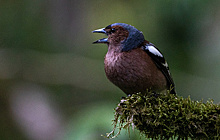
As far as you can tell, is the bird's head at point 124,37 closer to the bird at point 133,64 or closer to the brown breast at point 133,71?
the bird at point 133,64

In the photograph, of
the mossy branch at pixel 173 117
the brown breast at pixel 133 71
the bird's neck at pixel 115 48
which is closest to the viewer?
the mossy branch at pixel 173 117

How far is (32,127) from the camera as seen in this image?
8758 mm

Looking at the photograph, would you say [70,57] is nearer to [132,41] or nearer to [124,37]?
[124,37]

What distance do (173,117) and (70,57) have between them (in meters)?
5.84

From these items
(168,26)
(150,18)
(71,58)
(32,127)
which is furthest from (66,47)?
(168,26)

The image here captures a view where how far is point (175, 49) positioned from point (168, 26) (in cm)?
73

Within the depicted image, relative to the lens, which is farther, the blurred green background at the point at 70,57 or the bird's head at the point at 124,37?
the blurred green background at the point at 70,57

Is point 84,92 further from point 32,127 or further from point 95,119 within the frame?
point 95,119

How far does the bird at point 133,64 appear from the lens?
4.47 meters

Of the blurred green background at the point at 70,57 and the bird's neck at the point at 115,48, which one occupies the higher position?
the blurred green background at the point at 70,57

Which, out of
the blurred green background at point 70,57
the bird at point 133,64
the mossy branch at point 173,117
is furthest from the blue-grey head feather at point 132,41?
the blurred green background at point 70,57

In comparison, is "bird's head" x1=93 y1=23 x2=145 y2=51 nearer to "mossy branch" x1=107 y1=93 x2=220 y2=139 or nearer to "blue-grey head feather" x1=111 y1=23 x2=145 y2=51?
"blue-grey head feather" x1=111 y1=23 x2=145 y2=51

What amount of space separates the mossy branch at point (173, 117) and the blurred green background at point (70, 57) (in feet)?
11.7

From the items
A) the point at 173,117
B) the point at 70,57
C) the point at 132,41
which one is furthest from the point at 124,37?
the point at 70,57
